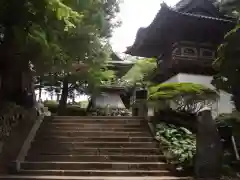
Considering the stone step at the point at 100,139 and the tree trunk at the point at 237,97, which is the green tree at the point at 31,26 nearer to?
the stone step at the point at 100,139

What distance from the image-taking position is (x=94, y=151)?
961cm

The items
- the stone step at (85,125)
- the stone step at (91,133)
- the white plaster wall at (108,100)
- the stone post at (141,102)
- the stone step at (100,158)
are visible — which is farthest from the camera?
the white plaster wall at (108,100)

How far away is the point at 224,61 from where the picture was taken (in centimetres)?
909

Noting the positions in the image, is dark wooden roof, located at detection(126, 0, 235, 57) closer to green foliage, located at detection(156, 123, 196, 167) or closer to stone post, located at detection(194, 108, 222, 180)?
green foliage, located at detection(156, 123, 196, 167)

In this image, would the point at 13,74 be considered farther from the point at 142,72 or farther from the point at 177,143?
the point at 142,72

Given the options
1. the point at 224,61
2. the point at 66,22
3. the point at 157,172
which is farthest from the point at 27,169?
the point at 224,61

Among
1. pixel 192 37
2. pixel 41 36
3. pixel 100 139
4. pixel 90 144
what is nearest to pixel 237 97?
pixel 100 139

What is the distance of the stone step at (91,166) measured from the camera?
8.66 m

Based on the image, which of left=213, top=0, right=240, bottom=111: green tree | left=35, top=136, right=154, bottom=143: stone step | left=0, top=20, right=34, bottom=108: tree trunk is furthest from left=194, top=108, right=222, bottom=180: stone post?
left=0, top=20, right=34, bottom=108: tree trunk

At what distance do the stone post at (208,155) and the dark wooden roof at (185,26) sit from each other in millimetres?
7130

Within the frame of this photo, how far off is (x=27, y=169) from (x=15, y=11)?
13.7 ft

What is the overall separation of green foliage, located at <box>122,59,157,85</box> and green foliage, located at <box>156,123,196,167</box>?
32.3 feet

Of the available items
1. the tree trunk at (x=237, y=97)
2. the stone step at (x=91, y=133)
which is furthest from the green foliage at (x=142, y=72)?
the tree trunk at (x=237, y=97)

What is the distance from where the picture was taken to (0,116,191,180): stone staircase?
327 inches
